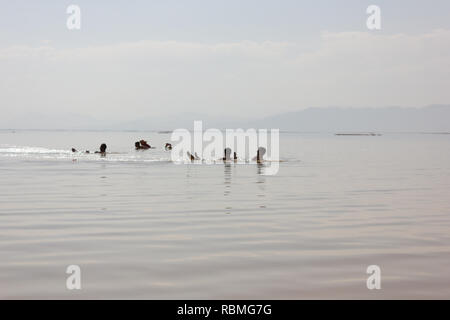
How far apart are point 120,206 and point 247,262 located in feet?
36.9

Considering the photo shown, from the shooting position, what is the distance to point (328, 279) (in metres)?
12.0

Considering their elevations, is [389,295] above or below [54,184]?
below

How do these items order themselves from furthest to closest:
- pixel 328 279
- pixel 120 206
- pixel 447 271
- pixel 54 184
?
pixel 54 184 → pixel 120 206 → pixel 447 271 → pixel 328 279

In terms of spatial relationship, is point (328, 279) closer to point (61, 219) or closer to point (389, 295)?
point (389, 295)

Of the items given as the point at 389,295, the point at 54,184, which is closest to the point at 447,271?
the point at 389,295

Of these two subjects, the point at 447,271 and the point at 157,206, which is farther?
the point at 157,206

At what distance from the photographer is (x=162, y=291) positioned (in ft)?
35.8

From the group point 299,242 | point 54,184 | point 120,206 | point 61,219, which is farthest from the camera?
point 54,184

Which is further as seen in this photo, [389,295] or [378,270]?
[378,270]

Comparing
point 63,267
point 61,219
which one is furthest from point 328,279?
point 61,219
